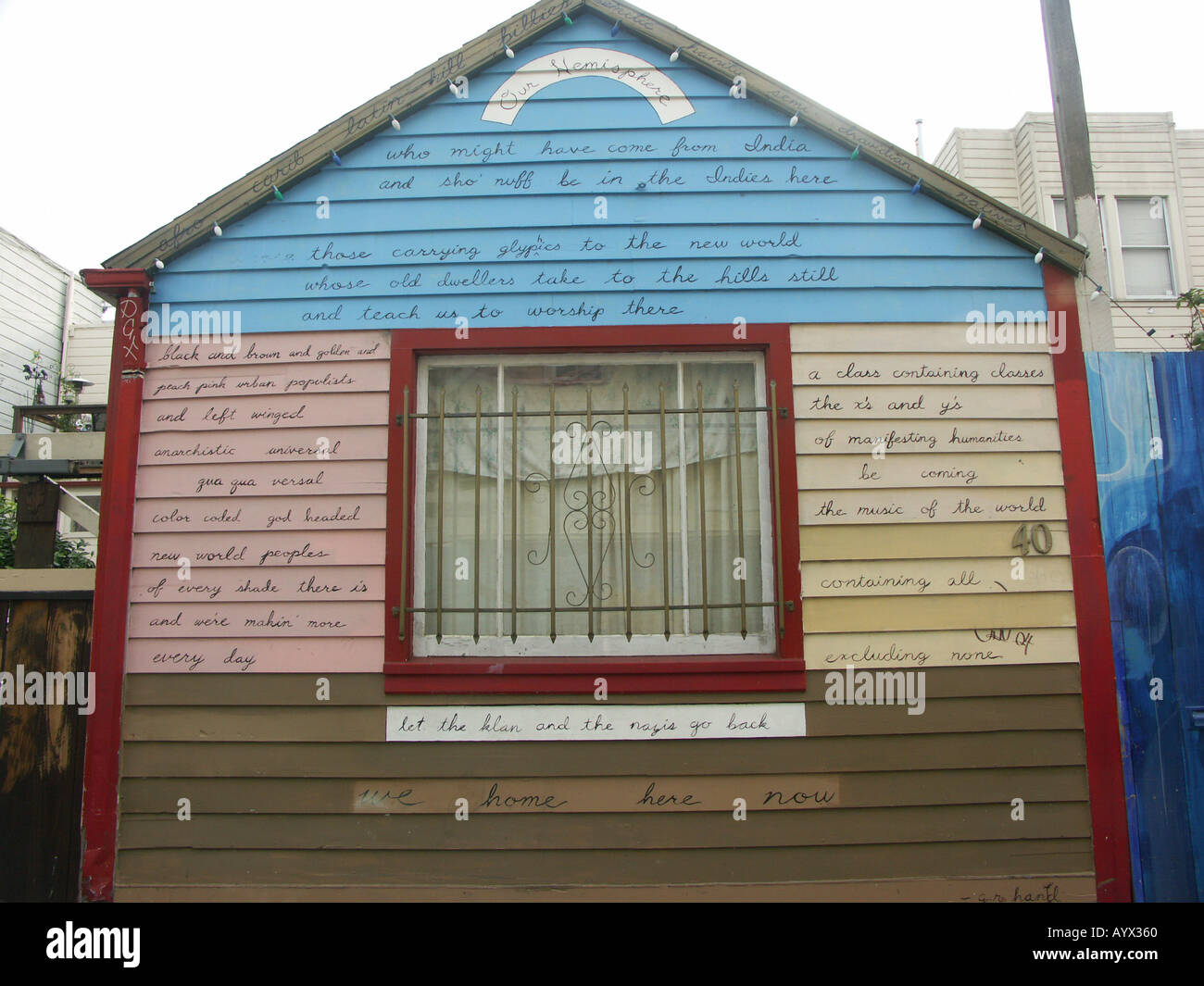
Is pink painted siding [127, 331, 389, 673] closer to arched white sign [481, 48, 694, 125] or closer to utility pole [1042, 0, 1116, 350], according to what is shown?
arched white sign [481, 48, 694, 125]

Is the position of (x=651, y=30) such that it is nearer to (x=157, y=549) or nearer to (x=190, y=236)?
(x=190, y=236)

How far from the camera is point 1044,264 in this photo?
3.78 m

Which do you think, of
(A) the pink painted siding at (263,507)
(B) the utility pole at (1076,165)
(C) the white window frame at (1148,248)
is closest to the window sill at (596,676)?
(A) the pink painted siding at (263,507)

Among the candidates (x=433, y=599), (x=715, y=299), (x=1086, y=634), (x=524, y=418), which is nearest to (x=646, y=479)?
(x=524, y=418)

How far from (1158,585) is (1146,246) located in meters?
9.25

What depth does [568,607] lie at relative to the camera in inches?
143

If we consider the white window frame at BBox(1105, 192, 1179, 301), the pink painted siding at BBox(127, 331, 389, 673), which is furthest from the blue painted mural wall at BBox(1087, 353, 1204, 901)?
the white window frame at BBox(1105, 192, 1179, 301)

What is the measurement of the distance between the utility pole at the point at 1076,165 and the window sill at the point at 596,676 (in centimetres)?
221

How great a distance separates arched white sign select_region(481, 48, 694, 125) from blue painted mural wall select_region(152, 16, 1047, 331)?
0.08 ft

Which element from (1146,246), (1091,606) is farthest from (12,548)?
(1146,246)

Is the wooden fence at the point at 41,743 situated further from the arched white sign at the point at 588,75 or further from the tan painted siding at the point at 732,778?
the arched white sign at the point at 588,75

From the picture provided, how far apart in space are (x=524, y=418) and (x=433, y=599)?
38.7 inches

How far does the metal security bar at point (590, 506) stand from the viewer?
3562mm

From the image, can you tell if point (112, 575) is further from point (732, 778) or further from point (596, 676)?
point (732, 778)
